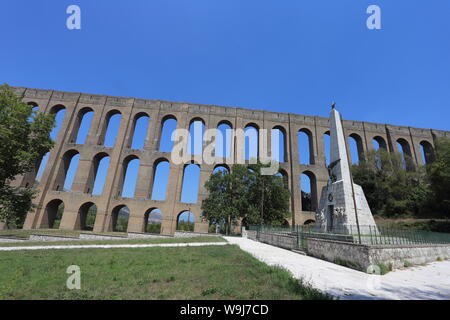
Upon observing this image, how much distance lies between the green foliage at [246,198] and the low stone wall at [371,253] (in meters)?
13.0

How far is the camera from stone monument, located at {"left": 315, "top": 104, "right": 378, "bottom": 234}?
10.8 metres

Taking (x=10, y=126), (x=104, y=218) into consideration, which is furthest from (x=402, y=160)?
(x=10, y=126)

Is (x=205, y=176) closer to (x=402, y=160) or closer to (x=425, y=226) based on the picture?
(x=425, y=226)

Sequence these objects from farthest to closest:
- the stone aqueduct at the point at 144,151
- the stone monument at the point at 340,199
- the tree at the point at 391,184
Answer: the stone aqueduct at the point at 144,151 < the tree at the point at 391,184 < the stone monument at the point at 340,199

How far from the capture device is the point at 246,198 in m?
22.8

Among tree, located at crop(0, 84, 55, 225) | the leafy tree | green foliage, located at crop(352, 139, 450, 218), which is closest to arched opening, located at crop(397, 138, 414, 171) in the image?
green foliage, located at crop(352, 139, 450, 218)

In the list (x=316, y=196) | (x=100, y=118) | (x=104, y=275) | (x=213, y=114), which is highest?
(x=213, y=114)

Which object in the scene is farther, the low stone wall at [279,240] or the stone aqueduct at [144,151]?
the stone aqueduct at [144,151]

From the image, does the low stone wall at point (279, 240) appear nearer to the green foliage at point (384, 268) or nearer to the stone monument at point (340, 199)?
the stone monument at point (340, 199)

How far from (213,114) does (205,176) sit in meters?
9.79

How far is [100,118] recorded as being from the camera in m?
30.1

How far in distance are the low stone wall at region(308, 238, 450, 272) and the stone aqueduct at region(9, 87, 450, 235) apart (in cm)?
1824

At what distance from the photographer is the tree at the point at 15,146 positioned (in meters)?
14.8

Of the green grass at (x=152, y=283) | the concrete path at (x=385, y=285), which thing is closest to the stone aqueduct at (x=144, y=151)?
the green grass at (x=152, y=283)
